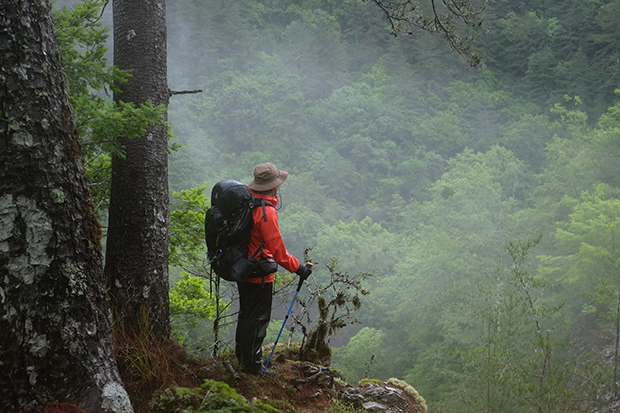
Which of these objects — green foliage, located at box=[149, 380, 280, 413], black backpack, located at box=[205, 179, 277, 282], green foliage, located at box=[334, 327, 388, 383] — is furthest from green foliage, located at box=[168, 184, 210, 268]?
green foliage, located at box=[334, 327, 388, 383]

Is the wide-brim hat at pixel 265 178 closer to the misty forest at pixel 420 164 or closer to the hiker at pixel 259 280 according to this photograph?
the hiker at pixel 259 280

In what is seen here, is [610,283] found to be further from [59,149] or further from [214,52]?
[214,52]

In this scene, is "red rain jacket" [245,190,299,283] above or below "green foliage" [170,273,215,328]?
above

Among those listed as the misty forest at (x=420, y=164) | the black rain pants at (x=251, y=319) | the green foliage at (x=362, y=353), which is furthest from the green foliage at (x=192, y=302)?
the green foliage at (x=362, y=353)

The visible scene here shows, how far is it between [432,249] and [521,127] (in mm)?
27372

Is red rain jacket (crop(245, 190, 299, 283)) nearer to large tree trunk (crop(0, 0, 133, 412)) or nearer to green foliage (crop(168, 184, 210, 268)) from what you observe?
large tree trunk (crop(0, 0, 133, 412))

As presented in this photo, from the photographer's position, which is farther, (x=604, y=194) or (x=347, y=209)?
(x=347, y=209)

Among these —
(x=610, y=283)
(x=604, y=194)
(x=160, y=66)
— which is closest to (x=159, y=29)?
(x=160, y=66)

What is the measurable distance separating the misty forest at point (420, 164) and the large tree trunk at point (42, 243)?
1.04m

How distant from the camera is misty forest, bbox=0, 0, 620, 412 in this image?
911 centimetres

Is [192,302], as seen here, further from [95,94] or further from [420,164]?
[420,164]

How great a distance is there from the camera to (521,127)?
142ft

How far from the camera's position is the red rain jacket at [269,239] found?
7.88ft

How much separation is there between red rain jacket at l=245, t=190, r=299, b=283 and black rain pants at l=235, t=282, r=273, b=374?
9 cm
